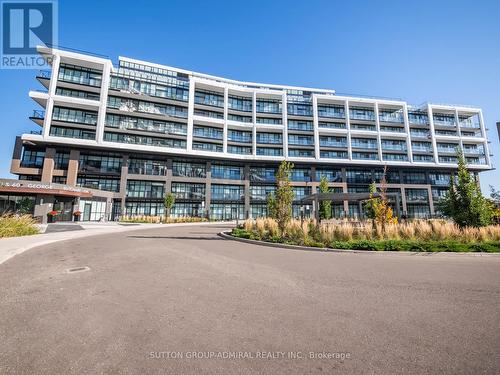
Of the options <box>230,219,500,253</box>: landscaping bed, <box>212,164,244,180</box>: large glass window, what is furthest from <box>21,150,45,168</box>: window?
<box>230,219,500,253</box>: landscaping bed

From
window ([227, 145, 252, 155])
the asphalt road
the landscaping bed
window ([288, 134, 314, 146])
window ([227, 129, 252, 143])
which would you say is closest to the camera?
the asphalt road

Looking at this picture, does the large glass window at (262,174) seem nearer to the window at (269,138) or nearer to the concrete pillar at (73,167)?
the window at (269,138)

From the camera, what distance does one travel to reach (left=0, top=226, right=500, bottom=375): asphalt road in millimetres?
2766

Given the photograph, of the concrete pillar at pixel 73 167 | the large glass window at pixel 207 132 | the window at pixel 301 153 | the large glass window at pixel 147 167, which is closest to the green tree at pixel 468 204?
the window at pixel 301 153

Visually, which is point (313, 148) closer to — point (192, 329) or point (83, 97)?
point (83, 97)

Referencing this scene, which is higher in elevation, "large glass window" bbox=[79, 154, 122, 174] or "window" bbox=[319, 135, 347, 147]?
"window" bbox=[319, 135, 347, 147]

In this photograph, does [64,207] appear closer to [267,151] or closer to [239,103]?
[267,151]

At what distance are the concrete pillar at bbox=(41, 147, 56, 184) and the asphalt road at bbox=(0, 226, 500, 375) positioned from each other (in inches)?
1622

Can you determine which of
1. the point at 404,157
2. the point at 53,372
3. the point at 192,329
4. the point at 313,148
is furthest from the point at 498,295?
the point at 404,157

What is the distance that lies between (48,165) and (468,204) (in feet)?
173

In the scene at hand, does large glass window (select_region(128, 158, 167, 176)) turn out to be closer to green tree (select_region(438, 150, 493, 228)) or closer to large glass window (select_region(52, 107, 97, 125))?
large glass window (select_region(52, 107, 97, 125))

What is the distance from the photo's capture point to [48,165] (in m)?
39.8

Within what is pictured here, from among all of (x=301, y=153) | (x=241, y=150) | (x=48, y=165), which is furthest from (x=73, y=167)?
(x=301, y=153)

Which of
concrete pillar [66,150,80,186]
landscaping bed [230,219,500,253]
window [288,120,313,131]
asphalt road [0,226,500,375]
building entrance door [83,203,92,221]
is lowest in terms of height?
asphalt road [0,226,500,375]
